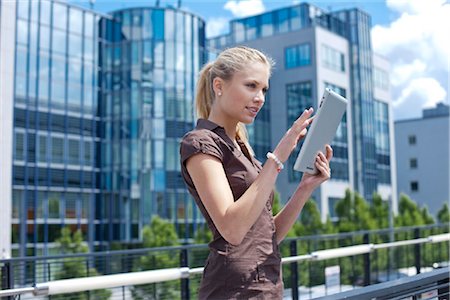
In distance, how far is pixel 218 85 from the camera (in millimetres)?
2164

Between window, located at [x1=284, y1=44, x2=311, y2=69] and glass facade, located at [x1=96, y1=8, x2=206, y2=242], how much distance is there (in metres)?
11.3

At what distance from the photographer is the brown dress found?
1.95 metres

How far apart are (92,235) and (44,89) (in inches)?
360

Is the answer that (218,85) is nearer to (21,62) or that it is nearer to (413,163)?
(21,62)

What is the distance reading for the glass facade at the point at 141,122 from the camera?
124ft

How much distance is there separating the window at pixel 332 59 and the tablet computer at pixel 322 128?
45.7 metres

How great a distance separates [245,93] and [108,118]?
37289mm

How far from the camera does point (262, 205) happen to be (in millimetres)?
1901

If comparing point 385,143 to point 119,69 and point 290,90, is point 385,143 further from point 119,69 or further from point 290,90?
point 119,69

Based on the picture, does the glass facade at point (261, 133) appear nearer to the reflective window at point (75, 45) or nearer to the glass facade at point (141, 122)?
the glass facade at point (141, 122)

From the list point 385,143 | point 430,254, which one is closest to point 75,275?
point 430,254

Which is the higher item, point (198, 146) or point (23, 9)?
point (23, 9)

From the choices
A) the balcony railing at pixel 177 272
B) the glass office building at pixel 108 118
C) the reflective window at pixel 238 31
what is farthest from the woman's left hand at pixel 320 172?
the reflective window at pixel 238 31

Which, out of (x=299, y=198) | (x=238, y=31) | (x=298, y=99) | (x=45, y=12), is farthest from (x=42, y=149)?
(x=299, y=198)
